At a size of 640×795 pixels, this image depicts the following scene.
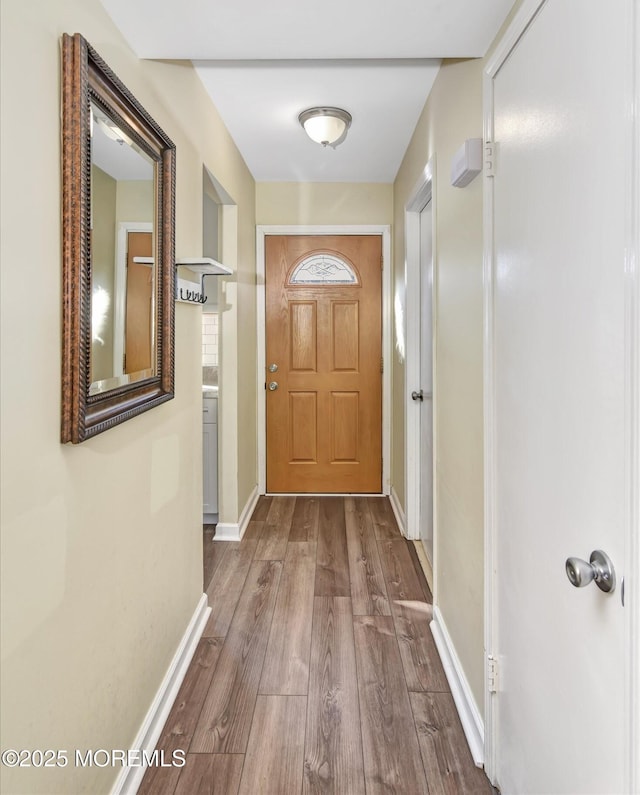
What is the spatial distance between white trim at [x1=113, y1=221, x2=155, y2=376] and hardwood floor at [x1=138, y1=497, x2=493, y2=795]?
46.6 inches

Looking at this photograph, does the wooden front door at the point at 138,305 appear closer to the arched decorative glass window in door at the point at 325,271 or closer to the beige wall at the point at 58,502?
the beige wall at the point at 58,502

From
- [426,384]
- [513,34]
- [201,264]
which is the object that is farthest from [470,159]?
[426,384]

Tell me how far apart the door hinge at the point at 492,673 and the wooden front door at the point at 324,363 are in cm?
266

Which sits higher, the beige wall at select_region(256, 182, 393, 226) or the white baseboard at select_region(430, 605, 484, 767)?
the beige wall at select_region(256, 182, 393, 226)

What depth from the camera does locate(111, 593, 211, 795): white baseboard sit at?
147 centimetres

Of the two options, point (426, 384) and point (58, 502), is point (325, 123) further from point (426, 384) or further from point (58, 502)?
point (58, 502)

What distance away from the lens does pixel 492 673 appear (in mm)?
1527

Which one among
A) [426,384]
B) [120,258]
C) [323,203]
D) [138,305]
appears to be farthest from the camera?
[323,203]

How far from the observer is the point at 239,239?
335cm

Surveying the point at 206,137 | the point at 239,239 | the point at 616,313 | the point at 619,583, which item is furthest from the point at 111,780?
the point at 239,239

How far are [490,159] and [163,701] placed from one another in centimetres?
195

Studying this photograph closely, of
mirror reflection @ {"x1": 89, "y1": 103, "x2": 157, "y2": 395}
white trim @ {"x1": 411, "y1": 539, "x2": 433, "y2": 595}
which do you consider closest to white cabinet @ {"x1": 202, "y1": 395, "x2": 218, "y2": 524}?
white trim @ {"x1": 411, "y1": 539, "x2": 433, "y2": 595}

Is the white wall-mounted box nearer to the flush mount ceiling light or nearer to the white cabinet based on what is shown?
the flush mount ceiling light

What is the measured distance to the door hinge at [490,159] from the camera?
4.87 feet
